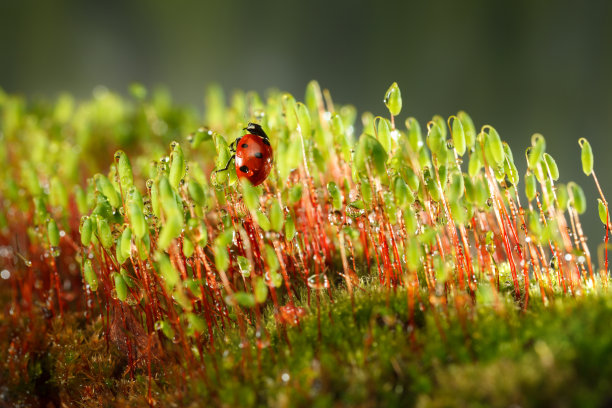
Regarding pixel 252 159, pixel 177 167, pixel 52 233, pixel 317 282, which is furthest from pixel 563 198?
pixel 52 233

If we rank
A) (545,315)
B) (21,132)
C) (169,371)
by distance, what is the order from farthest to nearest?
(21,132) < (169,371) < (545,315)

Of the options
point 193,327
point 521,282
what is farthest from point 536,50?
point 193,327

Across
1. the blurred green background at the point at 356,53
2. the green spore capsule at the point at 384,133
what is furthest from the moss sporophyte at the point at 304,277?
the blurred green background at the point at 356,53

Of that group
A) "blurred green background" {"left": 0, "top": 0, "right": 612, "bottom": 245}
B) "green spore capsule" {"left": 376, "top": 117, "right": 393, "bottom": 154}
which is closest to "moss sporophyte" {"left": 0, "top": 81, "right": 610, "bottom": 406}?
"green spore capsule" {"left": 376, "top": 117, "right": 393, "bottom": 154}

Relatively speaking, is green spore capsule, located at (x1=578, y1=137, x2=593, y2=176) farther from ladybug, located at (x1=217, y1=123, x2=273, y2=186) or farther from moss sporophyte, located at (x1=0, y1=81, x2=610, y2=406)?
ladybug, located at (x1=217, y1=123, x2=273, y2=186)

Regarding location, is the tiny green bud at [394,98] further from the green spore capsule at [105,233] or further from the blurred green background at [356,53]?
the blurred green background at [356,53]

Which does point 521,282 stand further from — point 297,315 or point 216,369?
point 216,369
